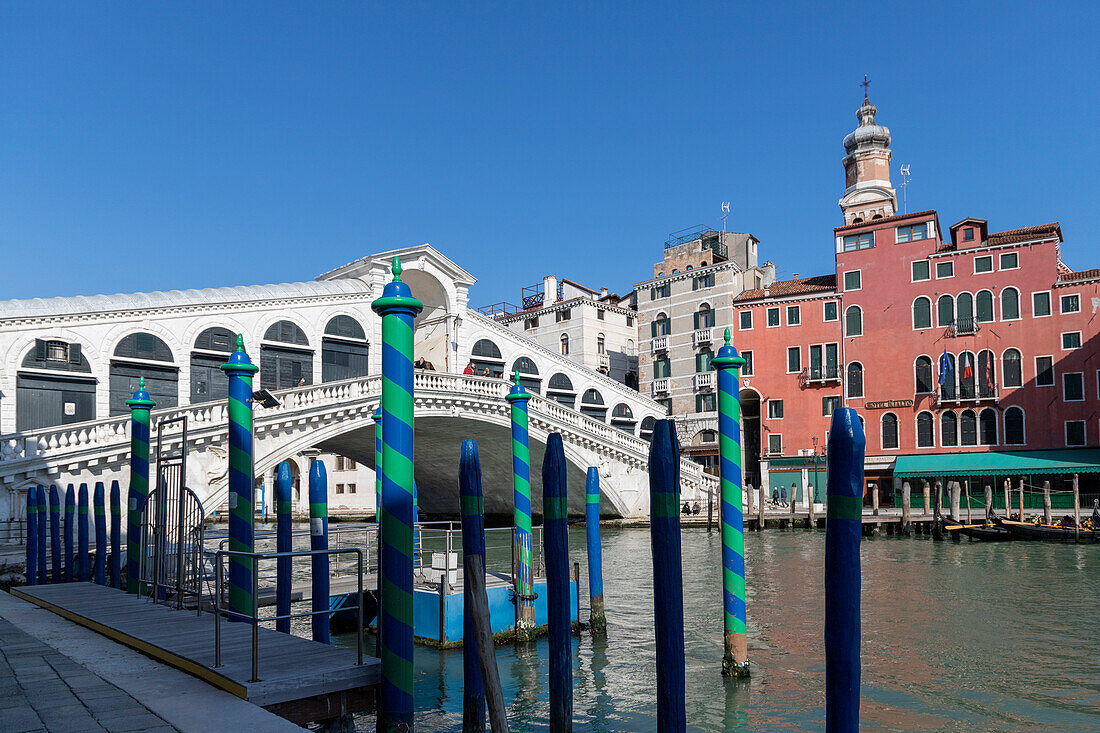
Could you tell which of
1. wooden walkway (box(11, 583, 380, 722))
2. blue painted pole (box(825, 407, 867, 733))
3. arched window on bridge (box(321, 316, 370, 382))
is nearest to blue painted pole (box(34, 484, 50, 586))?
wooden walkway (box(11, 583, 380, 722))

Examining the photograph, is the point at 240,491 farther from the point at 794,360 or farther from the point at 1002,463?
the point at 794,360

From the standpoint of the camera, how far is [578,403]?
30.7m

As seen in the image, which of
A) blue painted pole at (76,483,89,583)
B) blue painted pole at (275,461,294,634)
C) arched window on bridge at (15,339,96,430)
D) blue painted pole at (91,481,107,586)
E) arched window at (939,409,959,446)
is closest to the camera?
blue painted pole at (275,461,294,634)

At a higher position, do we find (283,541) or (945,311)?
(945,311)

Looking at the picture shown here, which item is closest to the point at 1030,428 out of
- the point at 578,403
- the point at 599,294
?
the point at 578,403

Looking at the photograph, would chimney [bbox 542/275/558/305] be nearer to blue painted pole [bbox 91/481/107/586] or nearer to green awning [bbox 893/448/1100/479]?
green awning [bbox 893/448/1100/479]

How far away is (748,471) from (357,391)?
17.2 meters

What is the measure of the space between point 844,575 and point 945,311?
2691cm

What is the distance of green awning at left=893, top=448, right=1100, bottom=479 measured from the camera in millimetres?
24547

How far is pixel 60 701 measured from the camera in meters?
4.20

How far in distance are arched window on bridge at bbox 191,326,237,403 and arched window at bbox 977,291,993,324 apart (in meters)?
22.3

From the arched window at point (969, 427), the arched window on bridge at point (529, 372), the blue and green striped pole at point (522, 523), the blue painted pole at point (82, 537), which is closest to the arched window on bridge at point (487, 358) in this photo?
the arched window on bridge at point (529, 372)

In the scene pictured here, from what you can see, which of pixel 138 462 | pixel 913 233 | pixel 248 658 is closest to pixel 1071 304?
pixel 913 233

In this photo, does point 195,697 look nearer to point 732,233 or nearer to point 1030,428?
point 1030,428
